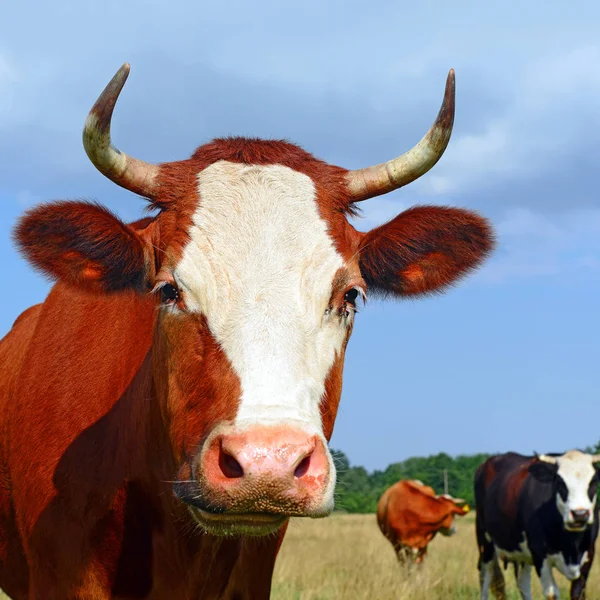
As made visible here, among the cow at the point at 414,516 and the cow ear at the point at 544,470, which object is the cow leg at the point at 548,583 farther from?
the cow at the point at 414,516

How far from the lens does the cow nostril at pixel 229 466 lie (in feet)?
10.3

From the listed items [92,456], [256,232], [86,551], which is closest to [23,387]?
[92,456]

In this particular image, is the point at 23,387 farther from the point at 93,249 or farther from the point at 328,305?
the point at 328,305

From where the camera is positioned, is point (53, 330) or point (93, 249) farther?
point (53, 330)

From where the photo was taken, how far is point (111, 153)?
4.11 metres

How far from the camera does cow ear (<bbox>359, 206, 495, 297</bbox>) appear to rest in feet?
14.6

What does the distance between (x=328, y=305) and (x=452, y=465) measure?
68229 mm

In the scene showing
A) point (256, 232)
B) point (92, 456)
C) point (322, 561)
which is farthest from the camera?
point (322, 561)

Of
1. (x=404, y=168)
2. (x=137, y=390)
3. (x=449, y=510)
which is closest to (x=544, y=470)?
(x=449, y=510)

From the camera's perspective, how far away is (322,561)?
14742 mm

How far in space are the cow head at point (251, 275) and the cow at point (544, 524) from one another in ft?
31.6

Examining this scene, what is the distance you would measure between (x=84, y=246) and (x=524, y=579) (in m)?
12.4

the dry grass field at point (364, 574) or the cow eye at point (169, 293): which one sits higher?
the cow eye at point (169, 293)

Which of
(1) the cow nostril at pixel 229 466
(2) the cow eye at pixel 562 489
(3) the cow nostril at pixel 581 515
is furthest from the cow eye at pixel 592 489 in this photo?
(1) the cow nostril at pixel 229 466
